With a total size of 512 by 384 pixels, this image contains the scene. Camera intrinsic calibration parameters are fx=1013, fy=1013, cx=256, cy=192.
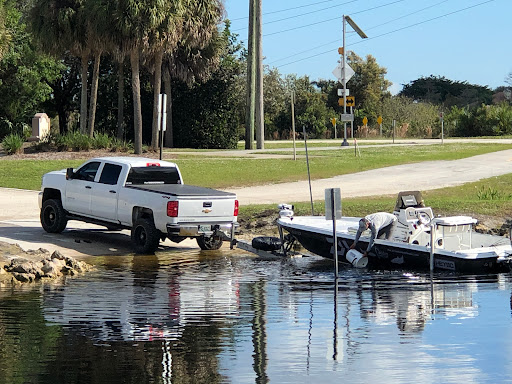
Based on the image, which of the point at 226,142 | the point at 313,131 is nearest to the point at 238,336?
the point at 226,142

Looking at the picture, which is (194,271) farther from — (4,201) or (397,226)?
(4,201)

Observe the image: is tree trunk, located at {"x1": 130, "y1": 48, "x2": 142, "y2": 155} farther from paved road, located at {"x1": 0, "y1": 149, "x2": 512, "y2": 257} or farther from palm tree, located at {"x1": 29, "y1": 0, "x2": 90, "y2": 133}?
paved road, located at {"x1": 0, "y1": 149, "x2": 512, "y2": 257}

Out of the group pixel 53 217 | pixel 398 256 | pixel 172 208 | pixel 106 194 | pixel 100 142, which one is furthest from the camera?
pixel 100 142

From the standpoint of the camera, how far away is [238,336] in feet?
40.5

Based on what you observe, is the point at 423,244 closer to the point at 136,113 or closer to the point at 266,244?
the point at 266,244

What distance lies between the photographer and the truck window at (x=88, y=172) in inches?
867

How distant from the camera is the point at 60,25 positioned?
46125 mm

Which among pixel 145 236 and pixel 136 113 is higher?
pixel 136 113

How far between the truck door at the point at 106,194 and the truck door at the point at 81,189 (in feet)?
0.67

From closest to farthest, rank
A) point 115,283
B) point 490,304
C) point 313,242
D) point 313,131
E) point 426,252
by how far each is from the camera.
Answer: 1. point 490,304
2. point 115,283
3. point 426,252
4. point 313,242
5. point 313,131

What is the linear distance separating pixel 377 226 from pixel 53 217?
7.84 m

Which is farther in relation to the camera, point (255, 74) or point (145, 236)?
point (255, 74)

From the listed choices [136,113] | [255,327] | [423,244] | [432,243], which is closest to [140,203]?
[423,244]

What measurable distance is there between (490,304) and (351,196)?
1588cm
